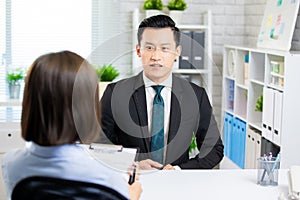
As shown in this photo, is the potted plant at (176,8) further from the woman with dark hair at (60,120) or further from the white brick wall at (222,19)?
the woman with dark hair at (60,120)

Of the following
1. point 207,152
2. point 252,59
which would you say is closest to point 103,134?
point 207,152

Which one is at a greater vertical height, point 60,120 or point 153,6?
point 153,6

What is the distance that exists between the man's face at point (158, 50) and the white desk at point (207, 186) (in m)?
0.41

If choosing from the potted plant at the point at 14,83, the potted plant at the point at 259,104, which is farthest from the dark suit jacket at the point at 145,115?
the potted plant at the point at 14,83

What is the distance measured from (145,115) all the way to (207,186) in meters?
0.38

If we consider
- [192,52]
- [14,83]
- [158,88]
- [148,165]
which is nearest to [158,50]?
[192,52]

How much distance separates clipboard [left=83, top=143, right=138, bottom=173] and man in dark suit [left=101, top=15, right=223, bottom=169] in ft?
0.13

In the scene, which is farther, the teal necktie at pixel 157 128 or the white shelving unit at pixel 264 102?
the white shelving unit at pixel 264 102

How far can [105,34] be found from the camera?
16.7 ft

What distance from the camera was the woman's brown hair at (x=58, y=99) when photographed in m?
1.21

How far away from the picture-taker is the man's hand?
5.47 ft

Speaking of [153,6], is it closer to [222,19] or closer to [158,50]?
[222,19]

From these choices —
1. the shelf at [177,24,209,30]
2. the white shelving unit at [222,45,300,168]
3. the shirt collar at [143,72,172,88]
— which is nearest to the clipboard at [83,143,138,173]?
the shirt collar at [143,72,172,88]

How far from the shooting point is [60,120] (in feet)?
3.99
